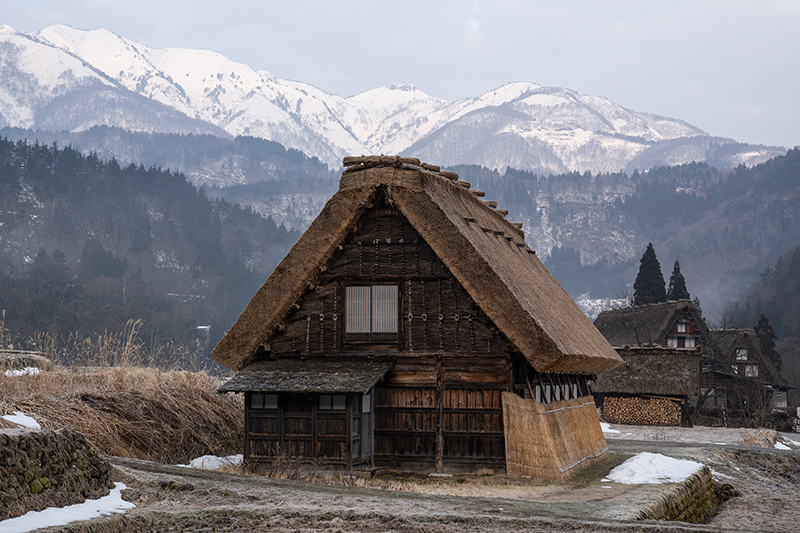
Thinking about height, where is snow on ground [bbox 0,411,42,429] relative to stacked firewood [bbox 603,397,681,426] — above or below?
above

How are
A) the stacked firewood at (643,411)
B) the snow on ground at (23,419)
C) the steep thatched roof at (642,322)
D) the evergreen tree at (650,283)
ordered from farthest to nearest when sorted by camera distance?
1. the evergreen tree at (650,283)
2. the steep thatched roof at (642,322)
3. the stacked firewood at (643,411)
4. the snow on ground at (23,419)

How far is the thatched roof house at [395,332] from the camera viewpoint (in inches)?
569

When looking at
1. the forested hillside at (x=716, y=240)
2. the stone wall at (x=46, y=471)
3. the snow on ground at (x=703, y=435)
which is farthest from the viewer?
the forested hillside at (x=716, y=240)

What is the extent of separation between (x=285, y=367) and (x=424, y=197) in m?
4.18

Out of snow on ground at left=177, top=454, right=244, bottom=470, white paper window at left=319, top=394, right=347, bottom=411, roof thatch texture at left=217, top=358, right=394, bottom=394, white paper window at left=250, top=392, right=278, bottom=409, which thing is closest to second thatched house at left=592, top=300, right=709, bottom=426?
roof thatch texture at left=217, top=358, right=394, bottom=394

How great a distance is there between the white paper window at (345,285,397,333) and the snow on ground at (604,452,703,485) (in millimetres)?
5138

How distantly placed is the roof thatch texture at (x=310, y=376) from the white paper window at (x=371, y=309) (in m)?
0.67

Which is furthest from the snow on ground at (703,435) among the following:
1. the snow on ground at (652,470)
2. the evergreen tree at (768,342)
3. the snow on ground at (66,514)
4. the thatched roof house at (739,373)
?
the evergreen tree at (768,342)

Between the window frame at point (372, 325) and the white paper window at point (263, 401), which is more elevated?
the window frame at point (372, 325)

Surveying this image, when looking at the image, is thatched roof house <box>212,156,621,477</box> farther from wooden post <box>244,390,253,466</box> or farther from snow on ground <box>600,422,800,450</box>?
snow on ground <box>600,422,800,450</box>

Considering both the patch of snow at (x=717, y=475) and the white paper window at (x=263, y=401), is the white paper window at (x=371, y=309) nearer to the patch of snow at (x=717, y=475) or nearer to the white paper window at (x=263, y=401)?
the white paper window at (x=263, y=401)

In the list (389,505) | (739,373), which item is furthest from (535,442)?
(739,373)

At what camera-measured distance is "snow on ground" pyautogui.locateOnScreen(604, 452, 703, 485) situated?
15.0 m

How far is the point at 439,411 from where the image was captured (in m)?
15.1
